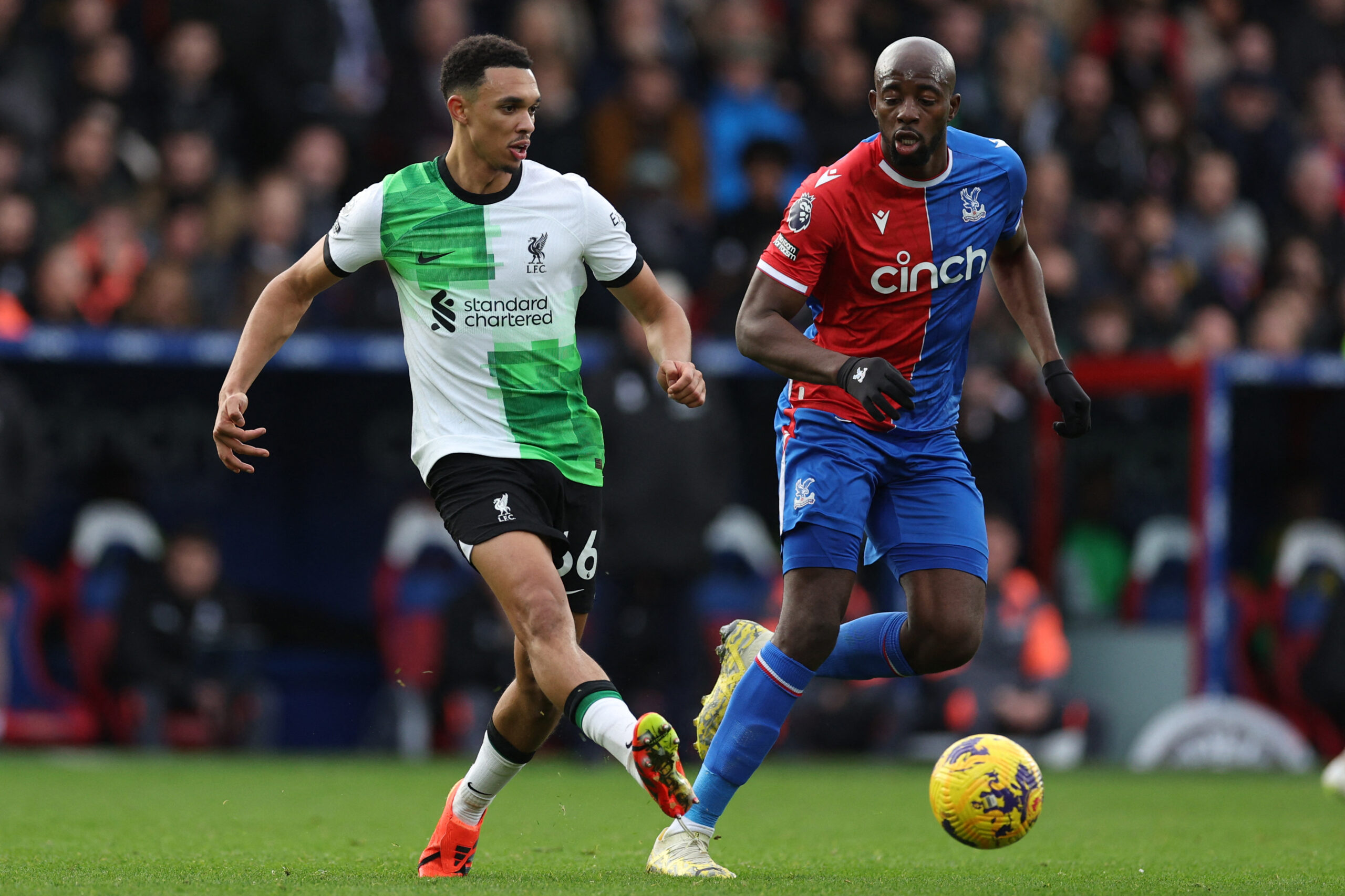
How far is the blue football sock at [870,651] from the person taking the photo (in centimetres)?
639

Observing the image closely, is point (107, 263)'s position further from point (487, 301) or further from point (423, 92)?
point (487, 301)

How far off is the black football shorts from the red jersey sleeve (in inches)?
34.8

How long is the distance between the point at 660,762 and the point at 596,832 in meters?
2.83

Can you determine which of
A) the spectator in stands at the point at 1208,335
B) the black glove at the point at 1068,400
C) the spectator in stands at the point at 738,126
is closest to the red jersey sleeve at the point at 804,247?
the black glove at the point at 1068,400

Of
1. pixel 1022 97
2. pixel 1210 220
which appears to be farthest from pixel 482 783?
pixel 1210 220

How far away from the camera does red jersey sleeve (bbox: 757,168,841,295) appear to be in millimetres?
6125

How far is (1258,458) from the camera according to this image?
14.5m

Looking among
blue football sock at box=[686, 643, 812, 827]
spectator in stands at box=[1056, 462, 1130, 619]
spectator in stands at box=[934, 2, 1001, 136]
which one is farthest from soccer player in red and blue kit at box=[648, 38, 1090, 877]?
spectator in stands at box=[934, 2, 1001, 136]

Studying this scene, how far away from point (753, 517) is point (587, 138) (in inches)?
113

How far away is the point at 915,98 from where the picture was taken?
6.02 meters

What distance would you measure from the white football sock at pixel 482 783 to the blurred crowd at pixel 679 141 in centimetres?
635

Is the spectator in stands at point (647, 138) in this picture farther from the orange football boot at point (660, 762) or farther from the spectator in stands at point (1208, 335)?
the orange football boot at point (660, 762)

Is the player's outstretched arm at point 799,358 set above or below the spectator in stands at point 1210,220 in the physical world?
below

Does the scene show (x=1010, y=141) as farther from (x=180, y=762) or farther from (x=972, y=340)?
(x=180, y=762)
